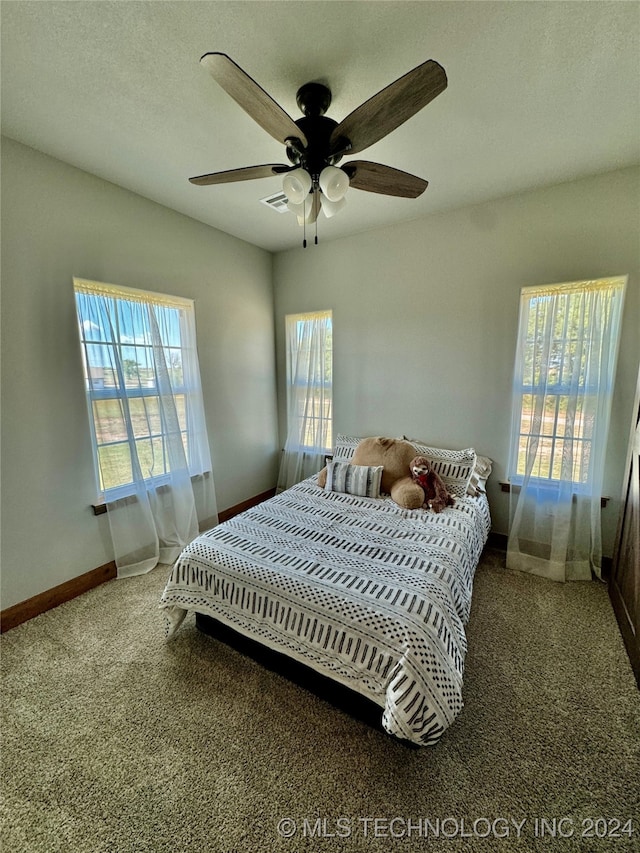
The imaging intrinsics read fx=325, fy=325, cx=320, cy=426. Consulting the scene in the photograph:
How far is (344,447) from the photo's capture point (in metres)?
3.07

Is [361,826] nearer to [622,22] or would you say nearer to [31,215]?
[622,22]

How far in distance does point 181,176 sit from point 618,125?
2503mm

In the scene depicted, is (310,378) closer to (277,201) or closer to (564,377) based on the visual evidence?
(277,201)

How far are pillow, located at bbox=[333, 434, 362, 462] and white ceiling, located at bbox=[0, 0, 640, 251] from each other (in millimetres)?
2069

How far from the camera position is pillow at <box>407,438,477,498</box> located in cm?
251

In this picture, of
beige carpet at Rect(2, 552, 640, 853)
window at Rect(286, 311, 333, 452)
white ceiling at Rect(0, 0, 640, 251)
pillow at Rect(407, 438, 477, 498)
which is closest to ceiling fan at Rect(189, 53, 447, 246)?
white ceiling at Rect(0, 0, 640, 251)

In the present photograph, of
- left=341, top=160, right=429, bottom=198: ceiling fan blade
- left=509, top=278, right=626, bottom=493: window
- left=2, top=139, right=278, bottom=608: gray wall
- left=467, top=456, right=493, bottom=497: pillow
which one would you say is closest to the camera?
left=341, top=160, right=429, bottom=198: ceiling fan blade

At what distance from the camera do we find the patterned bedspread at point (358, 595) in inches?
47.3

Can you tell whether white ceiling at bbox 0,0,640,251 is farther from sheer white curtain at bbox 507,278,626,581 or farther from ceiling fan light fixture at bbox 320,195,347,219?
sheer white curtain at bbox 507,278,626,581

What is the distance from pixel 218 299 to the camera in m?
3.03

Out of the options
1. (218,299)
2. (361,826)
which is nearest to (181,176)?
(218,299)

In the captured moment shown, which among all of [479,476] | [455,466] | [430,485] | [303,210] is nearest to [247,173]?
[303,210]

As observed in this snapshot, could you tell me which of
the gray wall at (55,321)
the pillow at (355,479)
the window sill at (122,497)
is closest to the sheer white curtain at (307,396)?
the pillow at (355,479)

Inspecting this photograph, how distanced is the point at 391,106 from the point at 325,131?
0.39 metres
